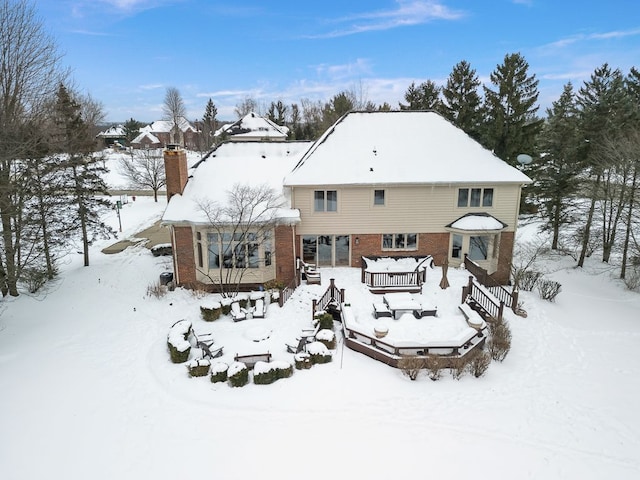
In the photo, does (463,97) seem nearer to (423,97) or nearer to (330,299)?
(423,97)

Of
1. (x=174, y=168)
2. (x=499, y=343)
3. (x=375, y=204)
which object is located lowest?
(x=499, y=343)

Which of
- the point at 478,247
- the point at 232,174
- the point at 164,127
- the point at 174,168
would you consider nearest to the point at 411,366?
the point at 478,247

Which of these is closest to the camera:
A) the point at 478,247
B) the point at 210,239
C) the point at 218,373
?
the point at 218,373

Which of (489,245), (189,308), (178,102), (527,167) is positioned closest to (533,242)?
(527,167)

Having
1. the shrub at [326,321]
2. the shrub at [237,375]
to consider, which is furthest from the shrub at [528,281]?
the shrub at [237,375]

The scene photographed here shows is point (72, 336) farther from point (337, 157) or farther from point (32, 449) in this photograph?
point (337, 157)

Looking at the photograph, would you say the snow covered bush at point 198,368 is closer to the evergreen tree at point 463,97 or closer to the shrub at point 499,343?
the shrub at point 499,343

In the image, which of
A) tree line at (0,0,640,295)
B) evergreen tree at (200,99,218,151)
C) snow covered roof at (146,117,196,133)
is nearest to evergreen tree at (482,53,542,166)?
tree line at (0,0,640,295)

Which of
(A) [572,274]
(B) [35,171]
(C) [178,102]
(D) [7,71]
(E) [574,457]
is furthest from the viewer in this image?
(C) [178,102]
